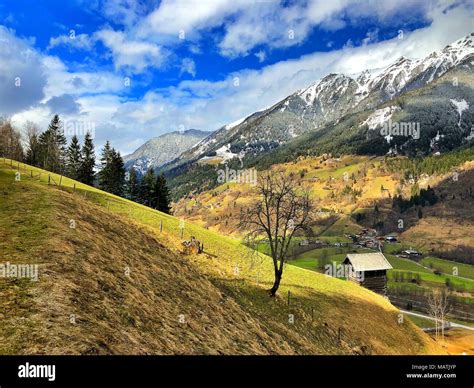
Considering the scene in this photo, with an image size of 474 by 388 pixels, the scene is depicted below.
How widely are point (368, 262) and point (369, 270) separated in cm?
203

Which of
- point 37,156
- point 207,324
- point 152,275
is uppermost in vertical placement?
point 37,156

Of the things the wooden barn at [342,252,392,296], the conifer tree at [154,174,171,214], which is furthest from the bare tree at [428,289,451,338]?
the conifer tree at [154,174,171,214]

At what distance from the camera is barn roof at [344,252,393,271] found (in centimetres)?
8575

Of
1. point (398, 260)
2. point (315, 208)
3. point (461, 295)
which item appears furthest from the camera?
point (398, 260)

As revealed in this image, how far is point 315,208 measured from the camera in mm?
35469

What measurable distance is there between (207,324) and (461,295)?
157007 millimetres

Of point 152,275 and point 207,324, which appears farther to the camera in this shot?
point 152,275

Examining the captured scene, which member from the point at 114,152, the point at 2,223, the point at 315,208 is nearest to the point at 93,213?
the point at 2,223

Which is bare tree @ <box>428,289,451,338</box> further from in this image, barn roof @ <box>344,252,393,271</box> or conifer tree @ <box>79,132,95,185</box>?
conifer tree @ <box>79,132,95,185</box>

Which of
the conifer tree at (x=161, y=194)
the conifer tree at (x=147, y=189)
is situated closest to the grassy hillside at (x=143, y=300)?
the conifer tree at (x=161, y=194)

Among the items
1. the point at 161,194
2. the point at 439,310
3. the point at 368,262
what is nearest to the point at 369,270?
the point at 368,262

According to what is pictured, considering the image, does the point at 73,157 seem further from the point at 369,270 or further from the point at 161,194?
the point at 369,270
